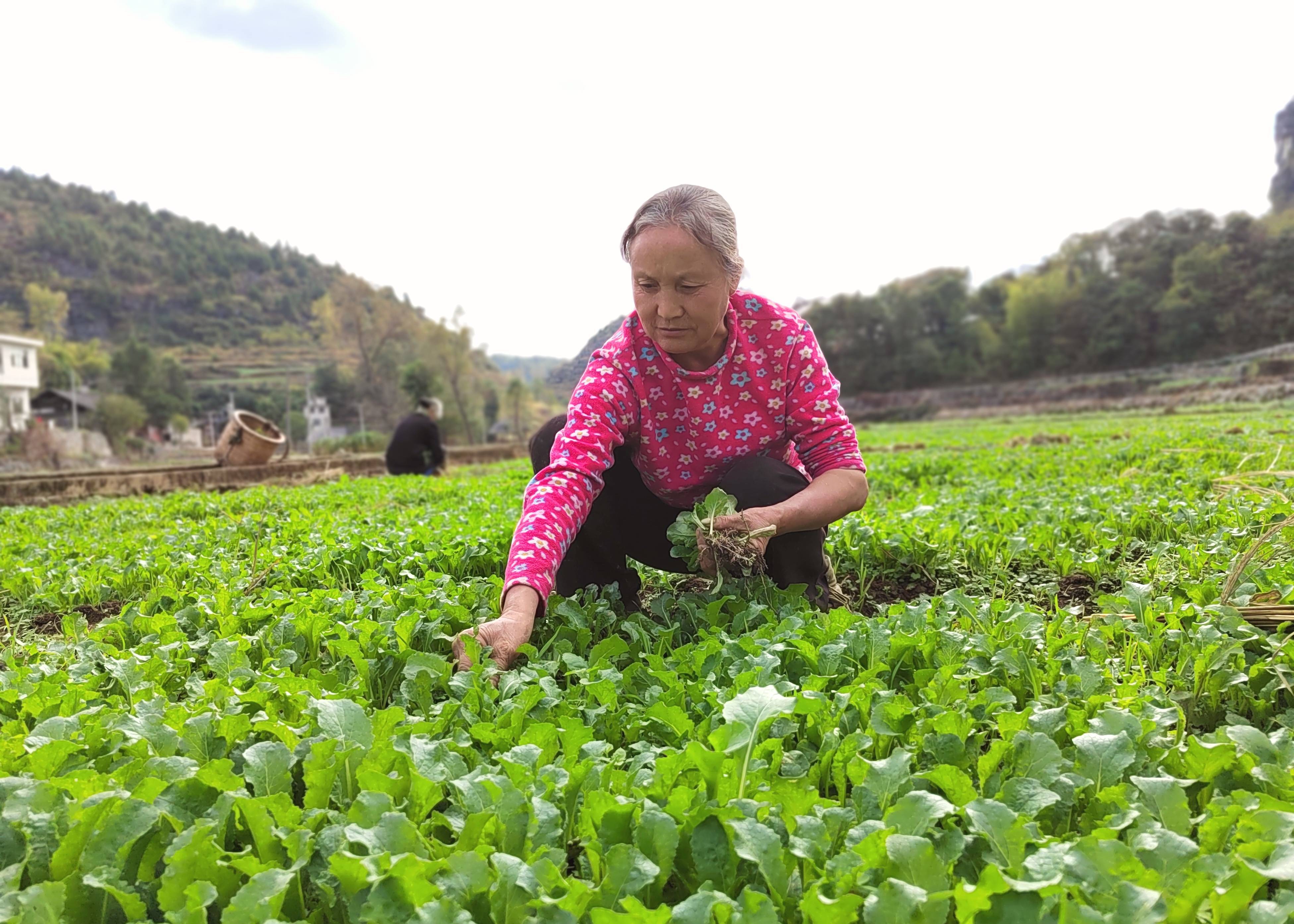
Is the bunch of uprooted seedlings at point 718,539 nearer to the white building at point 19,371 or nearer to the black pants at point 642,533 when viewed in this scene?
the black pants at point 642,533

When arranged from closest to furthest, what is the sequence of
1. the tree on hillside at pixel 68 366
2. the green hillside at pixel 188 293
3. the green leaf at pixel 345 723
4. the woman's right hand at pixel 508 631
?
1. the green leaf at pixel 345 723
2. the woman's right hand at pixel 508 631
3. the tree on hillside at pixel 68 366
4. the green hillside at pixel 188 293

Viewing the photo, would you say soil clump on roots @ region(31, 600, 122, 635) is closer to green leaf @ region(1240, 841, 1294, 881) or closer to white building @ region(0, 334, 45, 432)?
green leaf @ region(1240, 841, 1294, 881)

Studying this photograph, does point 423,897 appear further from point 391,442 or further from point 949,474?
point 391,442

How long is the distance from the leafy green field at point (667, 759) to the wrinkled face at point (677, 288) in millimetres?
762

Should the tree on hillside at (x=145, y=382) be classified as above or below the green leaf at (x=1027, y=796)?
above

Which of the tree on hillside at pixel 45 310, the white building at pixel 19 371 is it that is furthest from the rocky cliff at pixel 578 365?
the tree on hillside at pixel 45 310

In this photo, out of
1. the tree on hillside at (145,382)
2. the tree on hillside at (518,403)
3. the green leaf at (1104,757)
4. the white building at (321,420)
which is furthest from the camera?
the white building at (321,420)

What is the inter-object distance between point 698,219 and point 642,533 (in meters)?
1.13

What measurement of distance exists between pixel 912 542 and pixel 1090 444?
259 inches

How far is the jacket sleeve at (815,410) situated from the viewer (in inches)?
96.7

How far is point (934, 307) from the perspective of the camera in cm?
6862

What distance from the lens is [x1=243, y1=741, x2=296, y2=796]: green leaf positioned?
1.25m

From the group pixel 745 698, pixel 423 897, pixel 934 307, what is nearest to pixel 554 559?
pixel 745 698

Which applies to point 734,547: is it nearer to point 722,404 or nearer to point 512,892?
point 722,404
